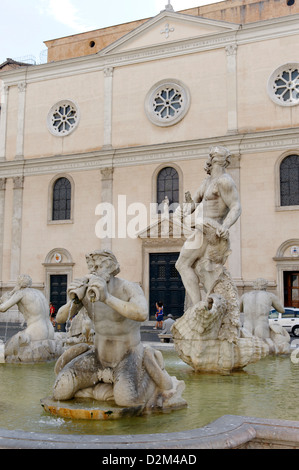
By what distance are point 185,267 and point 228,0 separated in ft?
85.1

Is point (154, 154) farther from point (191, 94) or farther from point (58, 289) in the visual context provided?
point (58, 289)

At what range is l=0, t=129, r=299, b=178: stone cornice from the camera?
2186cm

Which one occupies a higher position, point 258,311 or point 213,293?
point 213,293

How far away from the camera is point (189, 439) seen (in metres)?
2.68

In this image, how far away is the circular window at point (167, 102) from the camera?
24.3m

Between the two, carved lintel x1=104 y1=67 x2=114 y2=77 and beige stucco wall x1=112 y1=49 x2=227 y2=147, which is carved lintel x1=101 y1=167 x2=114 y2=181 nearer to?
beige stucco wall x1=112 y1=49 x2=227 y2=147

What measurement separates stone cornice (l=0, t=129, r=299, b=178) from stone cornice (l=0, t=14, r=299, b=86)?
469 cm

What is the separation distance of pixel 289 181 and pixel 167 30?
398 inches

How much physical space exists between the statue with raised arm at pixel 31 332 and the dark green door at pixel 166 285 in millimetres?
16238

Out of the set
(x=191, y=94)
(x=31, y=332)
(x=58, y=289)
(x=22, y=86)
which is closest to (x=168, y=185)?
(x=191, y=94)

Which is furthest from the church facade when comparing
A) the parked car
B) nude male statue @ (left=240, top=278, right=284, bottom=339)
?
nude male statue @ (left=240, top=278, right=284, bottom=339)

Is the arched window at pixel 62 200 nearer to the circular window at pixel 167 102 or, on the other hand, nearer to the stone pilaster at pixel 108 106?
the stone pilaster at pixel 108 106

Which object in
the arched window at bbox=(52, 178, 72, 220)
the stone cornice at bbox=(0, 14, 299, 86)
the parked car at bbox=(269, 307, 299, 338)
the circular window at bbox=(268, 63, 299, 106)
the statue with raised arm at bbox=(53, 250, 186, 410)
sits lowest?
the parked car at bbox=(269, 307, 299, 338)

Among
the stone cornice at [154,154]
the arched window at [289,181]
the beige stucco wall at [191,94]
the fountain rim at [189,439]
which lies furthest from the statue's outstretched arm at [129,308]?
the beige stucco wall at [191,94]
